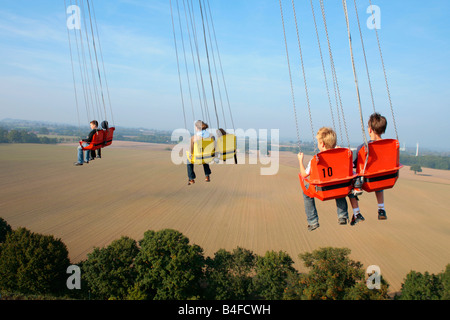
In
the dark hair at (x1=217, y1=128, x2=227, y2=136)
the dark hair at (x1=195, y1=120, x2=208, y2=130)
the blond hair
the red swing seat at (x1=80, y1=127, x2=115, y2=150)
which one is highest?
the red swing seat at (x1=80, y1=127, x2=115, y2=150)

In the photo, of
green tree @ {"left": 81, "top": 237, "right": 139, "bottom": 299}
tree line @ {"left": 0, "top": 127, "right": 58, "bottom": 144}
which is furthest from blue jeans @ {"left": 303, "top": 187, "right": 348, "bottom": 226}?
tree line @ {"left": 0, "top": 127, "right": 58, "bottom": 144}

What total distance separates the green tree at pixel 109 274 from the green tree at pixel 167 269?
1.27 metres

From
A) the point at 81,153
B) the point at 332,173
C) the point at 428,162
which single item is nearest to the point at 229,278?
the point at 81,153

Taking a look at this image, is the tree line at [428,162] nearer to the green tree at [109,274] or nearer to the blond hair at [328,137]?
the green tree at [109,274]

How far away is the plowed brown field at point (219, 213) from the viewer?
40562 mm

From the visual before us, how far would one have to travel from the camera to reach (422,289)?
24.3 m

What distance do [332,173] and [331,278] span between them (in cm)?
2134

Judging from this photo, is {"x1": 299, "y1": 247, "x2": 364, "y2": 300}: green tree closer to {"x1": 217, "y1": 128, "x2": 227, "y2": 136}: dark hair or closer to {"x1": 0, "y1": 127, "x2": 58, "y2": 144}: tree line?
{"x1": 217, "y1": 128, "x2": 227, "y2": 136}: dark hair

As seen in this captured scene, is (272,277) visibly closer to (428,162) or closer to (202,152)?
(202,152)

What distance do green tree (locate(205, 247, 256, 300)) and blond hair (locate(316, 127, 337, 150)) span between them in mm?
23461

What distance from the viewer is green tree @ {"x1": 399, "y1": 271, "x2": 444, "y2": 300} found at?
2427 cm

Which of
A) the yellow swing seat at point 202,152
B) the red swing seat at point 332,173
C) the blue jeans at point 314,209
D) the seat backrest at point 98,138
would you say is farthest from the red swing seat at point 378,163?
the seat backrest at point 98,138
